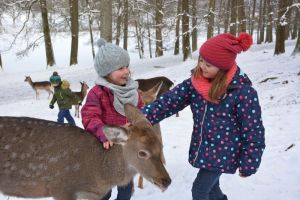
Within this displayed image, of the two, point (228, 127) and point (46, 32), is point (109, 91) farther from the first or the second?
point (46, 32)

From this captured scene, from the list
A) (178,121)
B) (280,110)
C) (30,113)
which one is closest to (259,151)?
(280,110)

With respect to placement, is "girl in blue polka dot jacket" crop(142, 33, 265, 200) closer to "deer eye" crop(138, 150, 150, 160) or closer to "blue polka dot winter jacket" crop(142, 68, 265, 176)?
"blue polka dot winter jacket" crop(142, 68, 265, 176)

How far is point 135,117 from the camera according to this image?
351cm

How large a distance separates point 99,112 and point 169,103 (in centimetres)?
72

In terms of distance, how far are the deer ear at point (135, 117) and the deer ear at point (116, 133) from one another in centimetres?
17

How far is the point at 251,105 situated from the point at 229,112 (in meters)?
0.22

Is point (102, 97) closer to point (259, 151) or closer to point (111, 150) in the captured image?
point (111, 150)

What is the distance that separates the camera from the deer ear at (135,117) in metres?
3.43

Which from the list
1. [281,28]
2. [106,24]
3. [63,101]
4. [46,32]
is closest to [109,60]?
[63,101]

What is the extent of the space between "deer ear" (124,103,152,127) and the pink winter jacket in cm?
33

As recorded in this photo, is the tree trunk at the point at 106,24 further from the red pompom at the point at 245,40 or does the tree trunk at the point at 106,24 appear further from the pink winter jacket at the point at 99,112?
the red pompom at the point at 245,40

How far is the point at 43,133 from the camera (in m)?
3.77

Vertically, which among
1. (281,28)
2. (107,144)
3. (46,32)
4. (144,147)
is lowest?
(46,32)

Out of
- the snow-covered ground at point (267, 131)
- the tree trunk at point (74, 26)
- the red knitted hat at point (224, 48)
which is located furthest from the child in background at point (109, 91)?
the tree trunk at point (74, 26)
